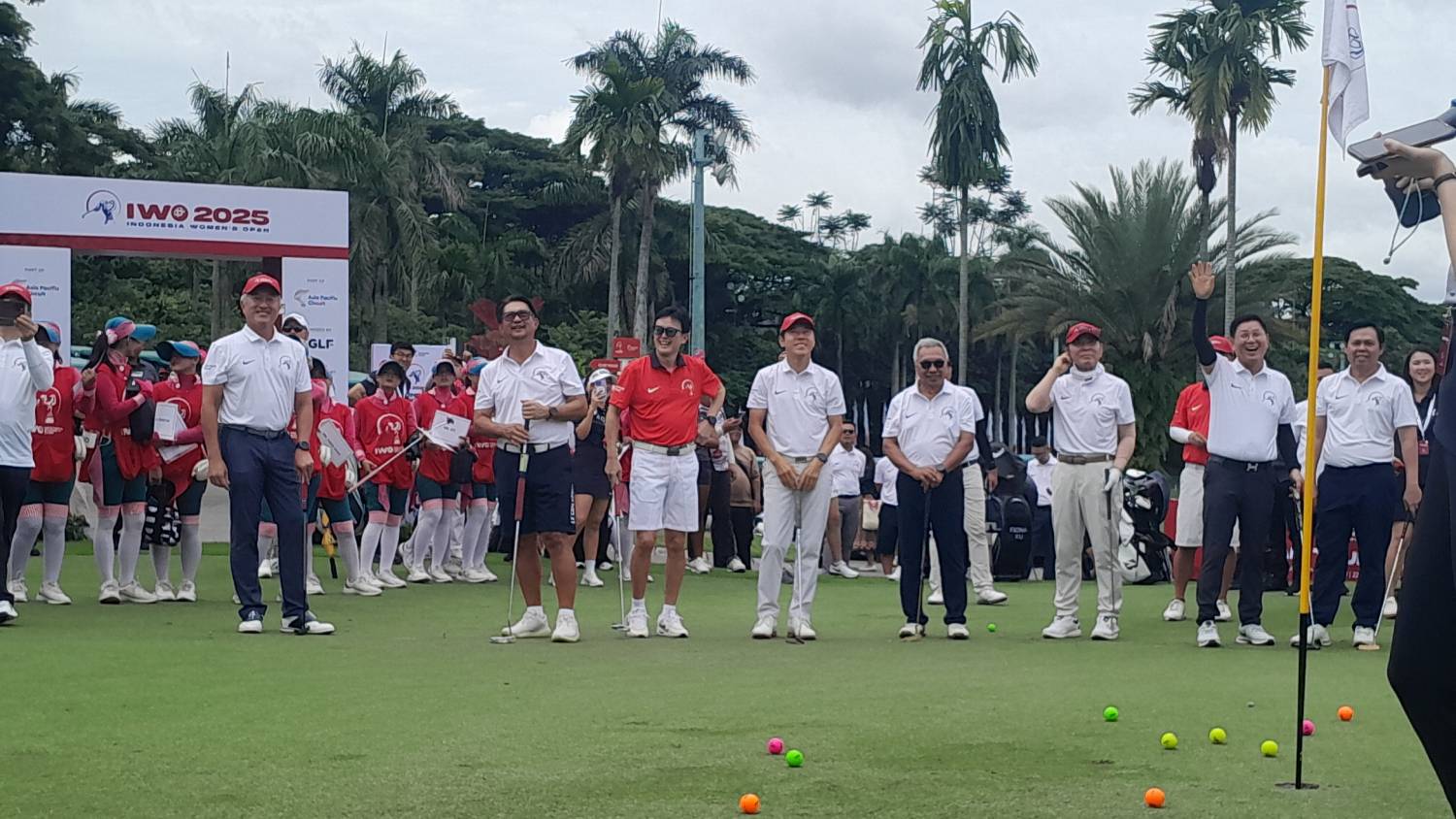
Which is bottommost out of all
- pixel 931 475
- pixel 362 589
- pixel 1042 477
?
pixel 362 589

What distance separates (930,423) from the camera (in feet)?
37.3

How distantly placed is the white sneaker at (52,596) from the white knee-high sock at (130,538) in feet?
1.43

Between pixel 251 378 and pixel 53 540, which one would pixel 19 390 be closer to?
pixel 53 540

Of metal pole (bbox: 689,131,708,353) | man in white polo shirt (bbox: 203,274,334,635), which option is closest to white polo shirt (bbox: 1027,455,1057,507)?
metal pole (bbox: 689,131,708,353)

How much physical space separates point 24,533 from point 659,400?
439cm

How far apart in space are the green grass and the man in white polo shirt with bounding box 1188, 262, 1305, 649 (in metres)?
0.47

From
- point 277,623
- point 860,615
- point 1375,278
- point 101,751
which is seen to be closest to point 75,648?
point 277,623

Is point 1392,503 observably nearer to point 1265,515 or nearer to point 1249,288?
point 1265,515

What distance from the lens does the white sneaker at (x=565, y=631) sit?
10055mm

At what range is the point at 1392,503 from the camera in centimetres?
1047

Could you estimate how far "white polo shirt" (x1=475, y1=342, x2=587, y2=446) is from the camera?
1006 centimetres

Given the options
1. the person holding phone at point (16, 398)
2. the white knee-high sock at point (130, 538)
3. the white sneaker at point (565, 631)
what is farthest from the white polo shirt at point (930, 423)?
the person holding phone at point (16, 398)

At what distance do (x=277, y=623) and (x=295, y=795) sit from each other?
5.85 meters

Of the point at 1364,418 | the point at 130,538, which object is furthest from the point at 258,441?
the point at 1364,418
